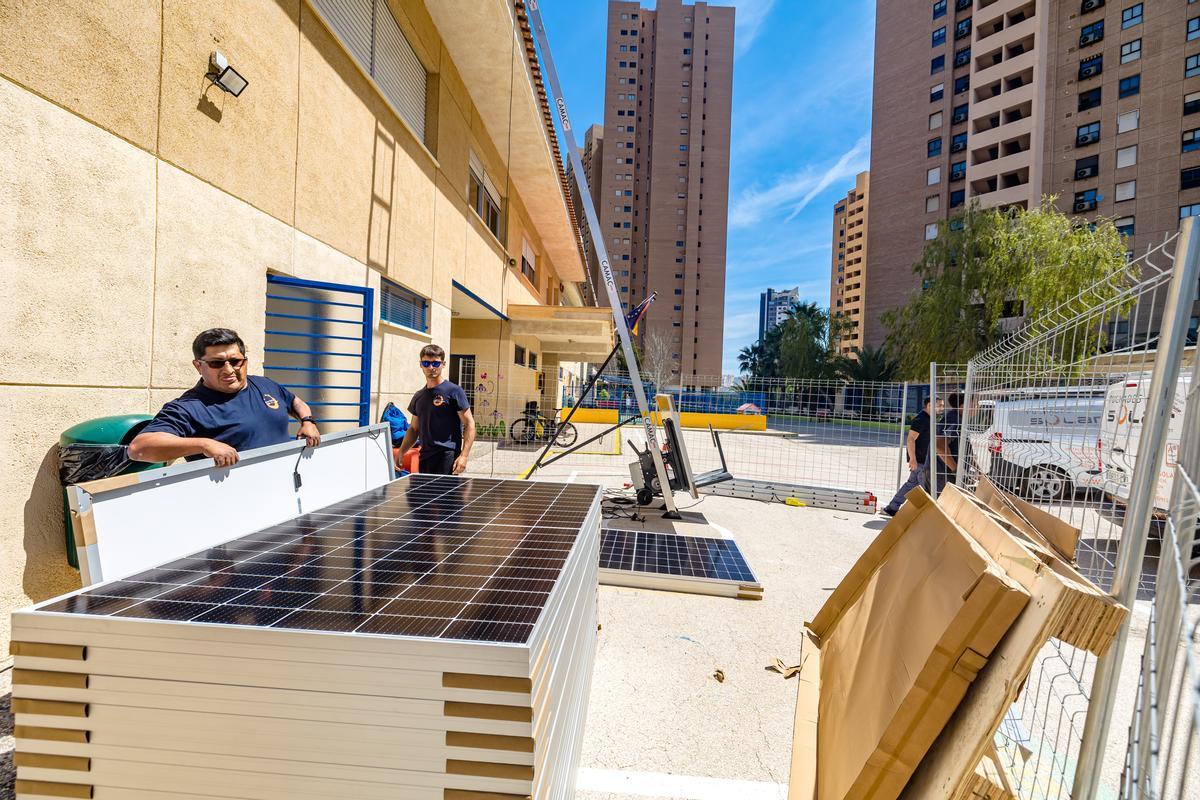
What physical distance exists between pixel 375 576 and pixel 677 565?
11.4ft

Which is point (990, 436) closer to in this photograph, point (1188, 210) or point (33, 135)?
point (33, 135)

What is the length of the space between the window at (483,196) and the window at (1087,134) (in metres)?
41.2

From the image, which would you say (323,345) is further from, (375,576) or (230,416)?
(375,576)

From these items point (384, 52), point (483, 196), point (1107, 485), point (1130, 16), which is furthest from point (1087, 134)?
point (1107, 485)

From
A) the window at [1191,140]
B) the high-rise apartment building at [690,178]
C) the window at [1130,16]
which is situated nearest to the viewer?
the window at [1191,140]

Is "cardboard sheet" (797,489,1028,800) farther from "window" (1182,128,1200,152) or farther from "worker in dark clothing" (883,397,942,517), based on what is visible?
"window" (1182,128,1200,152)

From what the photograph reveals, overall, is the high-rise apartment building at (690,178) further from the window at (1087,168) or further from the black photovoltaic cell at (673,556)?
the black photovoltaic cell at (673,556)

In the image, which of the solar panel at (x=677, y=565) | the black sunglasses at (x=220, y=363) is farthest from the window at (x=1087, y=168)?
the black sunglasses at (x=220, y=363)

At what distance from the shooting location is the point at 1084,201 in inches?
1378

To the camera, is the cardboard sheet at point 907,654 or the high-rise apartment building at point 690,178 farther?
the high-rise apartment building at point 690,178

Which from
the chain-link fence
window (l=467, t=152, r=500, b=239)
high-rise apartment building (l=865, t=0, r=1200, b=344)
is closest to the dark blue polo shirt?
the chain-link fence

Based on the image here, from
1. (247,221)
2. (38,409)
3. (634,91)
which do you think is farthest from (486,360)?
(634,91)

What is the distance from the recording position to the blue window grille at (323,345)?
17.4 ft

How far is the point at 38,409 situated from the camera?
118 inches
